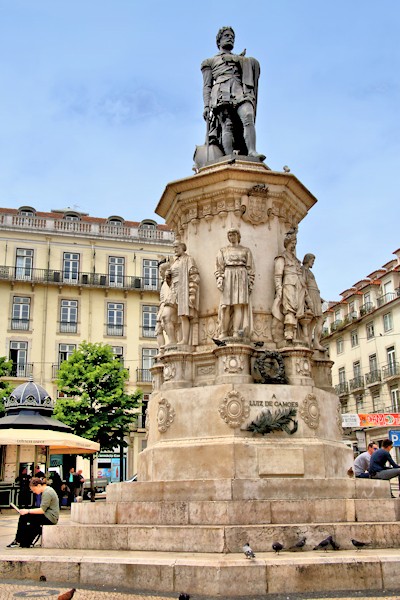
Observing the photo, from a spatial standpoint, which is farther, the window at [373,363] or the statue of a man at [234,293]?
the window at [373,363]

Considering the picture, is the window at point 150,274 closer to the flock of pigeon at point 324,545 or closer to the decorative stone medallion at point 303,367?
the decorative stone medallion at point 303,367

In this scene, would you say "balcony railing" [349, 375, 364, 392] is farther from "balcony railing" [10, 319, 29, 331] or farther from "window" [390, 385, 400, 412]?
"balcony railing" [10, 319, 29, 331]

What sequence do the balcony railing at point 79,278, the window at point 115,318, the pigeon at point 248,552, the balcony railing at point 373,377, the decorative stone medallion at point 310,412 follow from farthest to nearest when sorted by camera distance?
the balcony railing at point 373,377, the window at point 115,318, the balcony railing at point 79,278, the decorative stone medallion at point 310,412, the pigeon at point 248,552

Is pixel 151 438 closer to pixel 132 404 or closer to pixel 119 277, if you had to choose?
pixel 132 404

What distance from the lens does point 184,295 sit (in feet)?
35.1

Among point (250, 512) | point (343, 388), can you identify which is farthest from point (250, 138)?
point (343, 388)

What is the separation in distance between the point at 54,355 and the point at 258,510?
38.6m

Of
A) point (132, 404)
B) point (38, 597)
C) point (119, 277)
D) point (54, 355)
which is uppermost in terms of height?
point (119, 277)

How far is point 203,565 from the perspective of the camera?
21.5ft

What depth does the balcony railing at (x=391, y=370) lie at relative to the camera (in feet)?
151

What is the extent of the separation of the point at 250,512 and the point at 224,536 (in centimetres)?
76

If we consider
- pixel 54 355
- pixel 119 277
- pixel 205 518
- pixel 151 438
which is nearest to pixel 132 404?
pixel 54 355

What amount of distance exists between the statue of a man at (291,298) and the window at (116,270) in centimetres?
3753

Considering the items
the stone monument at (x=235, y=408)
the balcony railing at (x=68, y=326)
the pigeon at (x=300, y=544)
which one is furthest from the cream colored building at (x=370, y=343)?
the pigeon at (x=300, y=544)
